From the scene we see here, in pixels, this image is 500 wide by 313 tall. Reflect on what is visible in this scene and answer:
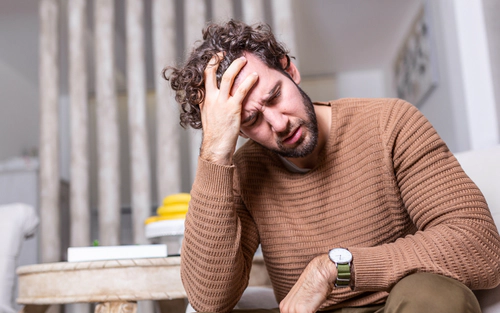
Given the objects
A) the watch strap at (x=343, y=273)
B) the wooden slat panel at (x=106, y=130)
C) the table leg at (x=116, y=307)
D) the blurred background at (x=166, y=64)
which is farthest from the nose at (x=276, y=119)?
the wooden slat panel at (x=106, y=130)

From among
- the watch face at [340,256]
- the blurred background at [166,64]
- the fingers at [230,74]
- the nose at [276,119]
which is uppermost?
the blurred background at [166,64]

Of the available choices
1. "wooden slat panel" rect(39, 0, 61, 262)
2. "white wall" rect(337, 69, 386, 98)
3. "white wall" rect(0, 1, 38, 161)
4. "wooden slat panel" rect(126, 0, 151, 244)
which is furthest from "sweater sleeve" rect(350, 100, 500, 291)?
"white wall" rect(337, 69, 386, 98)

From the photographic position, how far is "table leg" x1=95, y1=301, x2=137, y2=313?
1348 millimetres

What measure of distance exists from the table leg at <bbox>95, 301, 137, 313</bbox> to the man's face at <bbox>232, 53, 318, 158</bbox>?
0.59 m

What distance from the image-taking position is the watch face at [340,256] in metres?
0.92

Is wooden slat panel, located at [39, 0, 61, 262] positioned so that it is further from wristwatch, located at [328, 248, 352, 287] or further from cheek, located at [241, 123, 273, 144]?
wristwatch, located at [328, 248, 352, 287]

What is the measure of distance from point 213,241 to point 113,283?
412 millimetres

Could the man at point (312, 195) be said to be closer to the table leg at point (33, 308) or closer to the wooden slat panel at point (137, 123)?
the table leg at point (33, 308)

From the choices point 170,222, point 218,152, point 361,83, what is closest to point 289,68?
point 218,152

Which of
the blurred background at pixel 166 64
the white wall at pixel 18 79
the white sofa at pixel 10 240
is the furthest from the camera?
the white wall at pixel 18 79

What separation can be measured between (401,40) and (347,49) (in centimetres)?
50

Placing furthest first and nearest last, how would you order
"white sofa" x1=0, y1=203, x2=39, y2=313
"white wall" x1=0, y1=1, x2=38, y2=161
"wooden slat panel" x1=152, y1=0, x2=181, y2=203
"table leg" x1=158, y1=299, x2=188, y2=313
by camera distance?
1. "white wall" x1=0, y1=1, x2=38, y2=161
2. "wooden slat panel" x1=152, y1=0, x2=181, y2=203
3. "table leg" x1=158, y1=299, x2=188, y2=313
4. "white sofa" x1=0, y1=203, x2=39, y2=313

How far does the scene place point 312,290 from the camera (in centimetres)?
91

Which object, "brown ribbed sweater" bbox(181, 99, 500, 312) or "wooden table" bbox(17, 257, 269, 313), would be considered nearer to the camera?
"brown ribbed sweater" bbox(181, 99, 500, 312)
